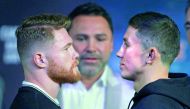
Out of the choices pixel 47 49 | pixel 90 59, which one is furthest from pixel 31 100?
pixel 90 59

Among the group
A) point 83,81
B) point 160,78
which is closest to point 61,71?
point 160,78

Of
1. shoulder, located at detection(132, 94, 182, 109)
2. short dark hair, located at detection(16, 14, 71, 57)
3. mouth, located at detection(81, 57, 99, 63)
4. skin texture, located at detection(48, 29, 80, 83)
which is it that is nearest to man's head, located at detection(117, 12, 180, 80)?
shoulder, located at detection(132, 94, 182, 109)

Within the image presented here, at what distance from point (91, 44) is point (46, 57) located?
0.68 meters

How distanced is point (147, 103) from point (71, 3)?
4.06 feet

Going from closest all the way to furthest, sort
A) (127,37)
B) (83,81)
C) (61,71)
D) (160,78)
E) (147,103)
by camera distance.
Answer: (147,103) → (160,78) → (127,37) → (61,71) → (83,81)

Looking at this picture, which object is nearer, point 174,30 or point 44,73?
point 174,30

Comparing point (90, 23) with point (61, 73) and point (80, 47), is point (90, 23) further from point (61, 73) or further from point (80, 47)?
point (61, 73)

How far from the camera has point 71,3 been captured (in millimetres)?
2639

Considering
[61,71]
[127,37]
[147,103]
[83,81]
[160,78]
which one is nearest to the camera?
[147,103]

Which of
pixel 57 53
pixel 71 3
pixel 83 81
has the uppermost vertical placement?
pixel 71 3

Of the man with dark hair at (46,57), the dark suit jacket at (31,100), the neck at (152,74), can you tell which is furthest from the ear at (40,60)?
the neck at (152,74)

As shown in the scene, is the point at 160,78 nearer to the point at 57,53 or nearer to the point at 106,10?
the point at 57,53

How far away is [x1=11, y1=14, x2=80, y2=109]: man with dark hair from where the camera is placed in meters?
1.92

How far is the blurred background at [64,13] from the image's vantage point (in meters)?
2.59
